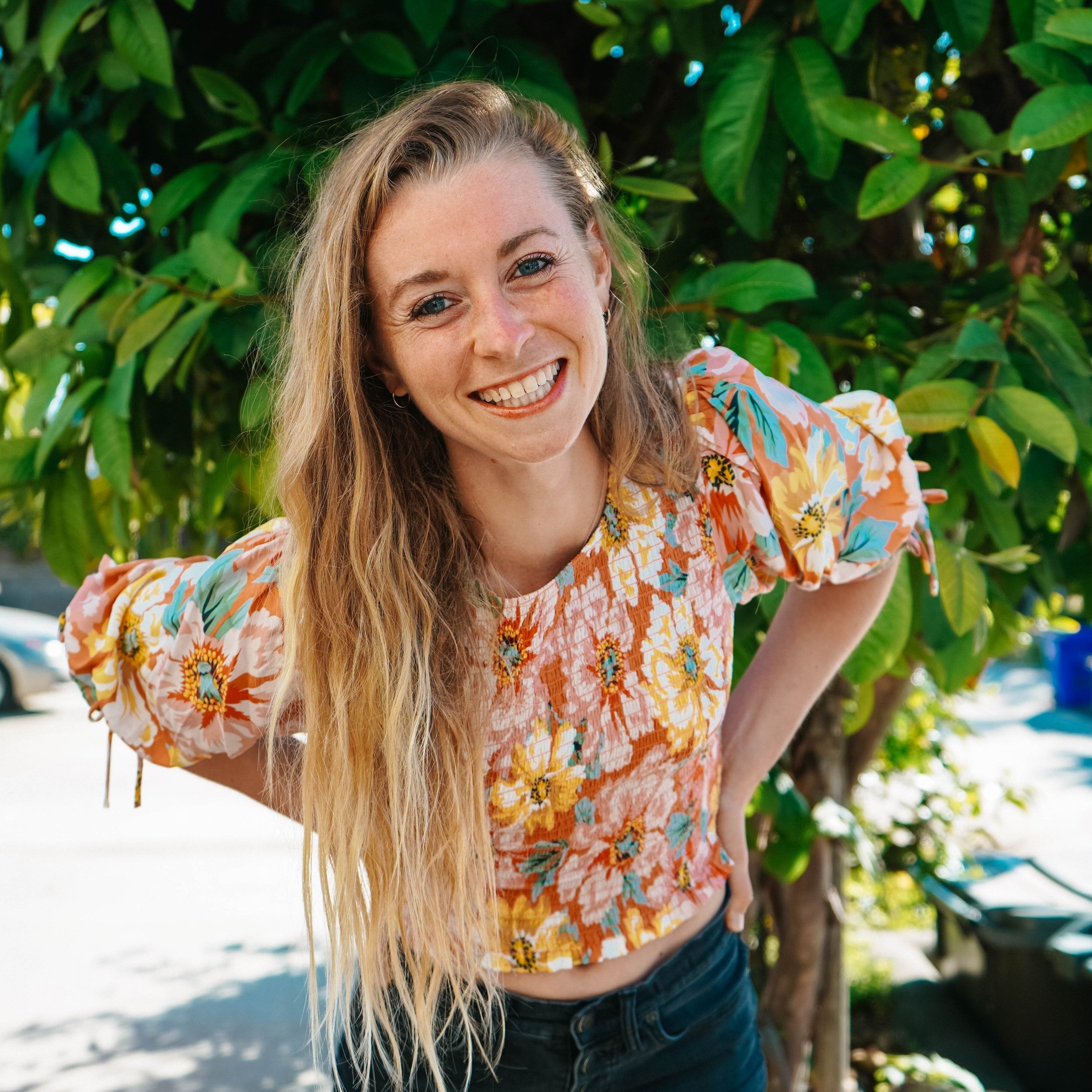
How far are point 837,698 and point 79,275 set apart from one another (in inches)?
66.8

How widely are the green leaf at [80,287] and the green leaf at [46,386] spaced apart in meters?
0.06

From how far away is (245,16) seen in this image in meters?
1.75

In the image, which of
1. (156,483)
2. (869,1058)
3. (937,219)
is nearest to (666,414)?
(156,483)

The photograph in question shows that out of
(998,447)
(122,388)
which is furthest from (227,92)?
(998,447)

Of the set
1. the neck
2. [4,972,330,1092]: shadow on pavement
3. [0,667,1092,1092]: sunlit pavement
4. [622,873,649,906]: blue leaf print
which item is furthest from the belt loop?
[4,972,330,1092]: shadow on pavement

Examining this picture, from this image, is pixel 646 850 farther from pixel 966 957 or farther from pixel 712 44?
pixel 966 957

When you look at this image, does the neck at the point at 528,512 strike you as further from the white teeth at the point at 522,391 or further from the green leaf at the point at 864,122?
the green leaf at the point at 864,122

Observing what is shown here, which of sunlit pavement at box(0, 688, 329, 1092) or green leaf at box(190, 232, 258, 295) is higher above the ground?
green leaf at box(190, 232, 258, 295)

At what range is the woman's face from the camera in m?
1.18

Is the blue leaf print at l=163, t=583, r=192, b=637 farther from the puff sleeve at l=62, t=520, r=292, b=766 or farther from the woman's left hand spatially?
the woman's left hand

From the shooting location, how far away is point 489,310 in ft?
3.86

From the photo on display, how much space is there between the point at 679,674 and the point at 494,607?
0.77ft

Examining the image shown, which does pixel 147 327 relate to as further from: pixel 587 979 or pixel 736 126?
pixel 587 979

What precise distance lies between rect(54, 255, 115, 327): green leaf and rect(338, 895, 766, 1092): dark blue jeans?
1.11 meters
